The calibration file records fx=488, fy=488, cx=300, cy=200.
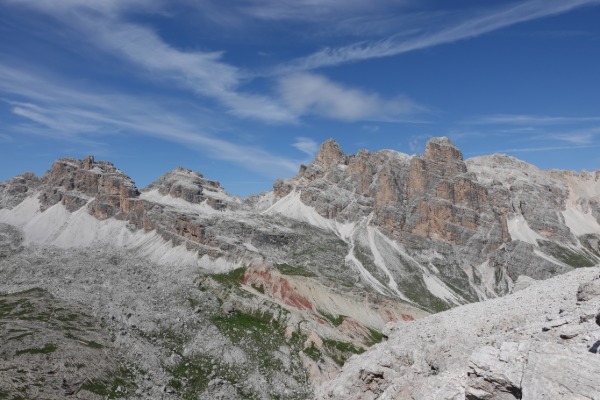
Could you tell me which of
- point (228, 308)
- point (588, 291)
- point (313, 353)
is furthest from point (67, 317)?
point (588, 291)

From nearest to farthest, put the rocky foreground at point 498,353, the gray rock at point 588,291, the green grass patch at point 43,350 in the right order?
the rocky foreground at point 498,353 < the gray rock at point 588,291 < the green grass patch at point 43,350

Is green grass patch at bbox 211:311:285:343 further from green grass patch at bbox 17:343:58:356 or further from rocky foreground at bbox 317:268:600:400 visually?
rocky foreground at bbox 317:268:600:400

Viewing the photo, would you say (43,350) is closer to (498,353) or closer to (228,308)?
(228,308)

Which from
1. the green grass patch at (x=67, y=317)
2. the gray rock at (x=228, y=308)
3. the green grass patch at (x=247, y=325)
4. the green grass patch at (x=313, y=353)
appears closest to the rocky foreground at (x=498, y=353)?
the green grass patch at (x=313, y=353)

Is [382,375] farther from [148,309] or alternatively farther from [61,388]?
[148,309]

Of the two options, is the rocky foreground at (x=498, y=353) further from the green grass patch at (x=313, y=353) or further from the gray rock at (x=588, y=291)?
the green grass patch at (x=313, y=353)

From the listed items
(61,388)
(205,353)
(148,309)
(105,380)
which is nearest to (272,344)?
(205,353)

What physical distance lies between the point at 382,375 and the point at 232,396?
3698 inches

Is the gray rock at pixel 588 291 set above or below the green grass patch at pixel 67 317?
above

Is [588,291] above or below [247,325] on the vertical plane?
above

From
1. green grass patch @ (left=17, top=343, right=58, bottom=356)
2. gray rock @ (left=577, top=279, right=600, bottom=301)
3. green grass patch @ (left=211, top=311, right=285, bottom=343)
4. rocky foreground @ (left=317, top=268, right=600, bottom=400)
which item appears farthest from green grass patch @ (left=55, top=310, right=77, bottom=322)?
gray rock @ (left=577, top=279, right=600, bottom=301)

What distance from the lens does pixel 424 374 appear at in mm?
43375

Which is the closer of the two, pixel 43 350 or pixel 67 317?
pixel 43 350

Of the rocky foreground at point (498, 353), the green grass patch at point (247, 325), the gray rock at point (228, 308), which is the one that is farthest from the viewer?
the gray rock at point (228, 308)
